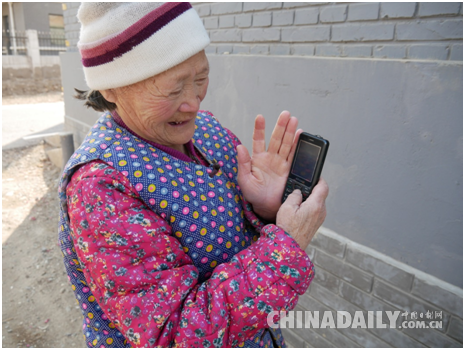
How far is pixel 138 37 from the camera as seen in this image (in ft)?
3.44

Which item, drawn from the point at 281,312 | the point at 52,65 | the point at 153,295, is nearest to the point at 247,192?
the point at 281,312

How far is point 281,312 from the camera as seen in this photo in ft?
3.60

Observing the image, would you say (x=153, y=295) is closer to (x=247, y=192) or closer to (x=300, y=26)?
(x=247, y=192)

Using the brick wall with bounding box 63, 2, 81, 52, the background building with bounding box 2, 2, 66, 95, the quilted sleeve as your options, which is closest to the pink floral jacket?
the quilted sleeve

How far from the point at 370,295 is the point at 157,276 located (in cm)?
184

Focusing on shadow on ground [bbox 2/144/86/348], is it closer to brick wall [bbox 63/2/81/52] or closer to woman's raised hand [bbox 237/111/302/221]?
brick wall [bbox 63/2/81/52]

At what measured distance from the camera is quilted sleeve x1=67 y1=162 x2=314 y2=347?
97 cm

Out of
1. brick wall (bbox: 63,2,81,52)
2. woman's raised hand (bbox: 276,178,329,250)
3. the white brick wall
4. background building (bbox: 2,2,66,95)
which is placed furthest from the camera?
background building (bbox: 2,2,66,95)

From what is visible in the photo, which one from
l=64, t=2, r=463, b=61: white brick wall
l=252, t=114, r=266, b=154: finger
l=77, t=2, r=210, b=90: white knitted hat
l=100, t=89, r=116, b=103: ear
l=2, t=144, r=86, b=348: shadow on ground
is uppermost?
l=64, t=2, r=463, b=61: white brick wall

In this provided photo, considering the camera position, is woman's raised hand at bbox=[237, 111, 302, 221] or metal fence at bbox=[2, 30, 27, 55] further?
metal fence at bbox=[2, 30, 27, 55]

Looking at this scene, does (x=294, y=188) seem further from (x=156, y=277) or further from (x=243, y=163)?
(x=156, y=277)

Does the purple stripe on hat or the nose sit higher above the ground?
the purple stripe on hat

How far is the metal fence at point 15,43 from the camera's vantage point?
15.0 m

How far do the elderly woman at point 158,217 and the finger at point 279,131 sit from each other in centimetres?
26
